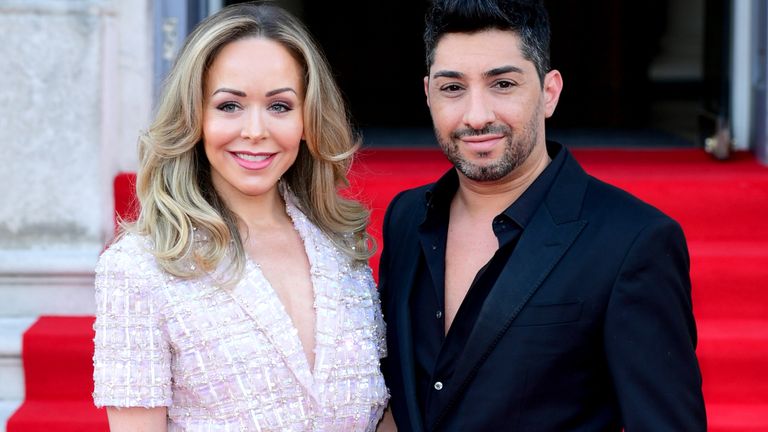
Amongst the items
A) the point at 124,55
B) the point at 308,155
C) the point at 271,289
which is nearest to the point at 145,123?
the point at 124,55

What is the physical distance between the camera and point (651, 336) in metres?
2.24

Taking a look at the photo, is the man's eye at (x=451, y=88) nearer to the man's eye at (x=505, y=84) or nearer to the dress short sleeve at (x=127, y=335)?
the man's eye at (x=505, y=84)

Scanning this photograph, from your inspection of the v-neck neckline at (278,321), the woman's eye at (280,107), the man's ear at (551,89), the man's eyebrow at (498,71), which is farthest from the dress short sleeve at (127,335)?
the man's ear at (551,89)

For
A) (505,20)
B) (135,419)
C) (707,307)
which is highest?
(505,20)

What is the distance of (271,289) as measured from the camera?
2.46m

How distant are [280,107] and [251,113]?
9 cm

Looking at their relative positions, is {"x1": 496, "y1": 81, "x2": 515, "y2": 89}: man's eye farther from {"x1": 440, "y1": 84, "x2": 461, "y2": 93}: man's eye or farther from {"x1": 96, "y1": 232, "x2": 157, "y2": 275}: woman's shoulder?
{"x1": 96, "y1": 232, "x2": 157, "y2": 275}: woman's shoulder

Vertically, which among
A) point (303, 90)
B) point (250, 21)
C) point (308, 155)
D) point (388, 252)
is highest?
point (250, 21)

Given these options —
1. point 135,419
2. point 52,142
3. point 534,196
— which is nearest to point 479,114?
point 534,196

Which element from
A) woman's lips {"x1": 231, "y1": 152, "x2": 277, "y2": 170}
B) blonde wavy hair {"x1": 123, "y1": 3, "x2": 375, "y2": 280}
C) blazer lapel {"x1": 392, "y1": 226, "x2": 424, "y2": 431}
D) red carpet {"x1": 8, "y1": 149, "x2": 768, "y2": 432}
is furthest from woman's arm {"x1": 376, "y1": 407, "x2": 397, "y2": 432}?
red carpet {"x1": 8, "y1": 149, "x2": 768, "y2": 432}

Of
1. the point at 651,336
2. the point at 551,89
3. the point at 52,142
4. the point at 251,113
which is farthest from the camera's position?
the point at 52,142

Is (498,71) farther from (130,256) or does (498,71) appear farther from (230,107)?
(130,256)

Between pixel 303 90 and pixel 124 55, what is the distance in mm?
2211

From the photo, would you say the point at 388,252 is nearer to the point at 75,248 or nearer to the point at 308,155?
the point at 308,155
